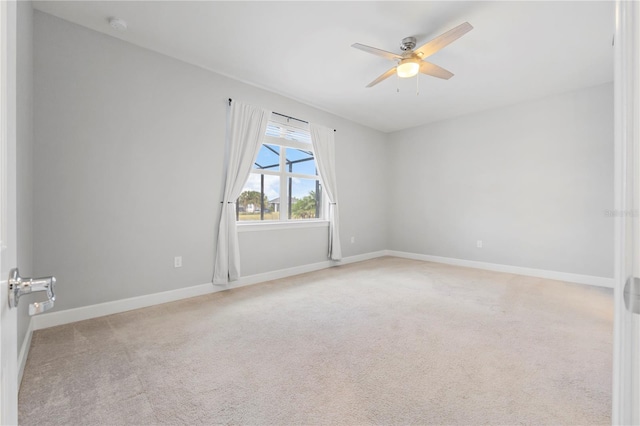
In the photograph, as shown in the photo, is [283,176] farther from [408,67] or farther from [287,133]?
[408,67]

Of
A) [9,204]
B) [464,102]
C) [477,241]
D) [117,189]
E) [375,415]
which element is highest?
[464,102]

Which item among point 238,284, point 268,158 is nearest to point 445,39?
point 268,158

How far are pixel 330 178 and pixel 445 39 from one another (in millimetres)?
2714

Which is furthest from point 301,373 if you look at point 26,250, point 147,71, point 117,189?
point 147,71

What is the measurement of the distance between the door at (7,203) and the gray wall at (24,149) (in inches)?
65.8

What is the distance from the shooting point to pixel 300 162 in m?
4.45

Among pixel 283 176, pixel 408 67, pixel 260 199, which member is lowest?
pixel 260 199

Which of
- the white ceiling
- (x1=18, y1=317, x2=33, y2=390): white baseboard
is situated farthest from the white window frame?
(x1=18, y1=317, x2=33, y2=390): white baseboard

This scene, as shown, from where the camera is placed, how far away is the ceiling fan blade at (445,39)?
2061 mm

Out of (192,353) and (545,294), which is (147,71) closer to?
(192,353)

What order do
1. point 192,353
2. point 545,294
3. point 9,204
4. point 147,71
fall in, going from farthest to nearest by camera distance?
point 545,294
point 147,71
point 192,353
point 9,204

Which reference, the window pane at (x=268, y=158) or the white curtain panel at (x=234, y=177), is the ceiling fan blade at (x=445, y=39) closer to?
the white curtain panel at (x=234, y=177)

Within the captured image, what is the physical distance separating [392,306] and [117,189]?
3.00 m

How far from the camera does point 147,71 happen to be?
9.34 ft
